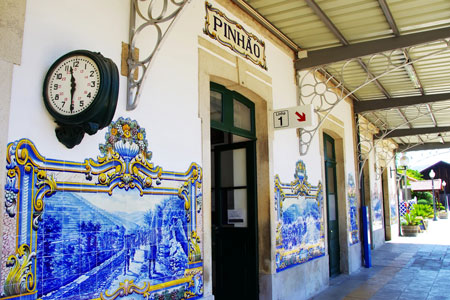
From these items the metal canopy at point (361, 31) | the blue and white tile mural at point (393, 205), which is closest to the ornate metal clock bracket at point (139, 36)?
the metal canopy at point (361, 31)

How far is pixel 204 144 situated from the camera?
14.4 ft

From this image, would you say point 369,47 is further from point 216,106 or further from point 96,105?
point 96,105

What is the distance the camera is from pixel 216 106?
17.1ft

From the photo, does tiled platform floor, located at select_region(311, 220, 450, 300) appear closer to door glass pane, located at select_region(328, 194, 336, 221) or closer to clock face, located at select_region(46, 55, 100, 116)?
door glass pane, located at select_region(328, 194, 336, 221)

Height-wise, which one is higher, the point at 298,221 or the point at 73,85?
the point at 73,85

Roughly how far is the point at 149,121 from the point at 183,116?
1.65ft

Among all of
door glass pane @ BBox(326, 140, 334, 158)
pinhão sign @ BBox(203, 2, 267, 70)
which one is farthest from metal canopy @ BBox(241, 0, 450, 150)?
door glass pane @ BBox(326, 140, 334, 158)

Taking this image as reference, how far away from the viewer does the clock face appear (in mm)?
2744

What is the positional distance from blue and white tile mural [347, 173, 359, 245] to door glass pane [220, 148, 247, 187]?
4.23m

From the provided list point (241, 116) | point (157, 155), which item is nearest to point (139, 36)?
point (157, 155)

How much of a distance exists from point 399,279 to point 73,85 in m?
7.42

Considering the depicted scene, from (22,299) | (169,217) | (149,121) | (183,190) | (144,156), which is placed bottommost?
(22,299)

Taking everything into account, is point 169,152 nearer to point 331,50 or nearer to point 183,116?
point 183,116

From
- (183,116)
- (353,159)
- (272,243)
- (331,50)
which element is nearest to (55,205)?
(183,116)
